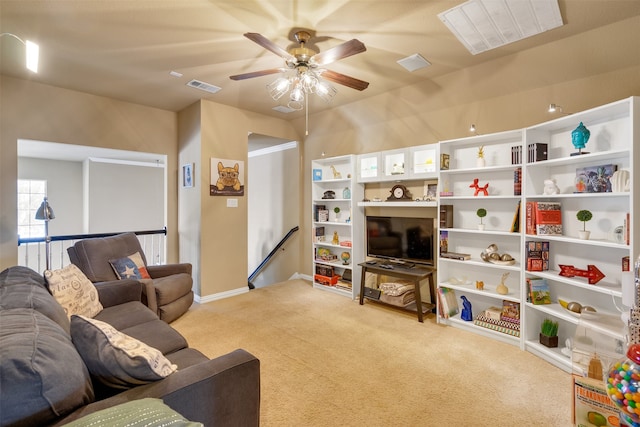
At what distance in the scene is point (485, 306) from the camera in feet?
11.3

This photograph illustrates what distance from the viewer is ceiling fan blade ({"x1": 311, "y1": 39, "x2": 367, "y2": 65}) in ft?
6.84

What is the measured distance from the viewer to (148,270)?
12.2 ft

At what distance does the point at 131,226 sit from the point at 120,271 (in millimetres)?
4989

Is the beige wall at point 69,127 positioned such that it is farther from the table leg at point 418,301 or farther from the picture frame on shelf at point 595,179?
the picture frame on shelf at point 595,179

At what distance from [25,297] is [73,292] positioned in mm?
831

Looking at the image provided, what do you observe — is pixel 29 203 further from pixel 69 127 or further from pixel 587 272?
pixel 587 272

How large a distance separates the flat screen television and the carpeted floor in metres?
0.73

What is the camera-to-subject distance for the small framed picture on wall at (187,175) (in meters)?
4.52

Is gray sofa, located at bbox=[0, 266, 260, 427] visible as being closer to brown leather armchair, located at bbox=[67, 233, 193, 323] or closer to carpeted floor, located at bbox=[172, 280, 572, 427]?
carpeted floor, located at bbox=[172, 280, 572, 427]

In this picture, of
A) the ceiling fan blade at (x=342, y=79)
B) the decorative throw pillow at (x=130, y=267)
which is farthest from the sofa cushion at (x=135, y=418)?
the decorative throw pillow at (x=130, y=267)

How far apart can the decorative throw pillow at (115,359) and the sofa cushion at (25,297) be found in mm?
489

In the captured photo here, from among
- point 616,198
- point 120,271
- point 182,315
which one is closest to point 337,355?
point 182,315

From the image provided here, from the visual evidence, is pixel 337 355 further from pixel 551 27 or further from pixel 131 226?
pixel 131 226

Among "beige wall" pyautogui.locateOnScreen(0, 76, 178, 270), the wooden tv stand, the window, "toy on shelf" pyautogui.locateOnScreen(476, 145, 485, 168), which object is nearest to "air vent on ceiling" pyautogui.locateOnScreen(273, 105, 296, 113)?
"beige wall" pyautogui.locateOnScreen(0, 76, 178, 270)
